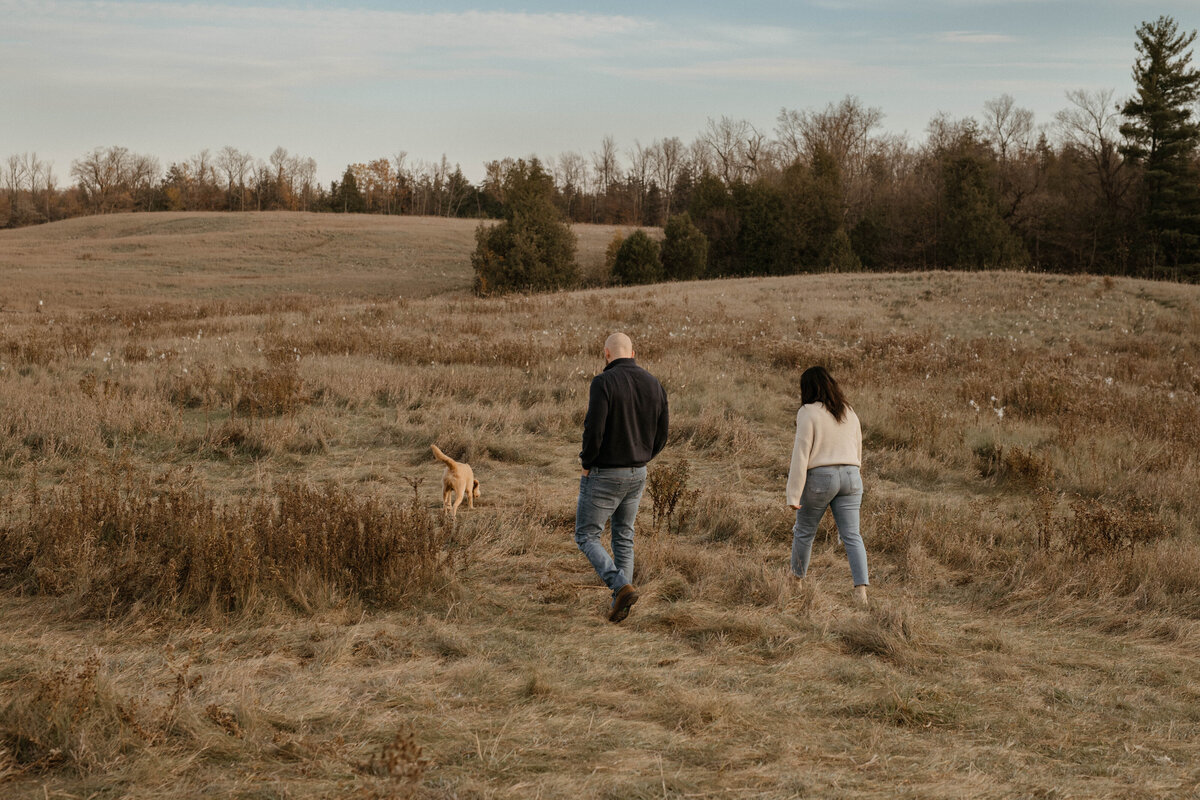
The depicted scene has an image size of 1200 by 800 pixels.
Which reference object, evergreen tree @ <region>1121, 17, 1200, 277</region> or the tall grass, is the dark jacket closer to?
the tall grass

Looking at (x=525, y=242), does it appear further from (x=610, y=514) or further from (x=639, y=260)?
(x=610, y=514)

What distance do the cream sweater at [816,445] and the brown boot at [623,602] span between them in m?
1.24

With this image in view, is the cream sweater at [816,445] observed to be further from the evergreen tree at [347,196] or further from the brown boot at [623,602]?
the evergreen tree at [347,196]

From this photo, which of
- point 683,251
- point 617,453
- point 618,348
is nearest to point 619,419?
point 617,453

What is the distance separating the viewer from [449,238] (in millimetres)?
59812

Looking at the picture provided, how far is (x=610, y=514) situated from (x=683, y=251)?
3846cm

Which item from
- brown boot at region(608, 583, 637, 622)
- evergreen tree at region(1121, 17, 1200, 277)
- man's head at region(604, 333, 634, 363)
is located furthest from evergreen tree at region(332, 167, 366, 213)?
brown boot at region(608, 583, 637, 622)

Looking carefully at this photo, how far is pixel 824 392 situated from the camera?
542cm

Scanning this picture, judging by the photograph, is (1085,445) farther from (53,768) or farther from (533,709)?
(53,768)

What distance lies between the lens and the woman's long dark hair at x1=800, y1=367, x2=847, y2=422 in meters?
5.38

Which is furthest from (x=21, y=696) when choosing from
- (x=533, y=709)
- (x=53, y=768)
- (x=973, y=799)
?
(x=973, y=799)

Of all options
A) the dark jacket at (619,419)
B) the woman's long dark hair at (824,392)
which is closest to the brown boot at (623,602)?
the dark jacket at (619,419)

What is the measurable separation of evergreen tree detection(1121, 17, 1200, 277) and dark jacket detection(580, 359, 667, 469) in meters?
41.3

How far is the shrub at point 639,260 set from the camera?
133 feet
